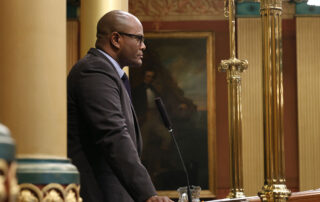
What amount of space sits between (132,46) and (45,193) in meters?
1.38

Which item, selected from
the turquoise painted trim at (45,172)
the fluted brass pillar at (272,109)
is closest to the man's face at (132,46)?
the fluted brass pillar at (272,109)

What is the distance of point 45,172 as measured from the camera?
6.33ft

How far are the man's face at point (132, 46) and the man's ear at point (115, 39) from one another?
0.02 metres

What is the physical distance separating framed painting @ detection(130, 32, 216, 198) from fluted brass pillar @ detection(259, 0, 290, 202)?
9.58m

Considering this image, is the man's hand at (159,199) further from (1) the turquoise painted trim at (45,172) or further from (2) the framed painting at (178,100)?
(2) the framed painting at (178,100)

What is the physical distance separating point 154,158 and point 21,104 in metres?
10.7

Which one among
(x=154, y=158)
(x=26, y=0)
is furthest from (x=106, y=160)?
(x=154, y=158)

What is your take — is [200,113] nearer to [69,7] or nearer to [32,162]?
[69,7]

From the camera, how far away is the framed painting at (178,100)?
1255 centimetres

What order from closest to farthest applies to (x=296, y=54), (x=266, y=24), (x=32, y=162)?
(x=32, y=162) < (x=266, y=24) < (x=296, y=54)

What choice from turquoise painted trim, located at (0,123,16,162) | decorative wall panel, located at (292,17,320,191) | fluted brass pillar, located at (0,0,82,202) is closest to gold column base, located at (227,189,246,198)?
fluted brass pillar, located at (0,0,82,202)

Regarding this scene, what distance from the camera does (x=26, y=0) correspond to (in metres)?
2.03

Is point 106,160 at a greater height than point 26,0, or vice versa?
point 26,0

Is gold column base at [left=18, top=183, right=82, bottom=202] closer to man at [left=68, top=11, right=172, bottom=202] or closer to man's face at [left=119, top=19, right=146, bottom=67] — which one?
man at [left=68, top=11, right=172, bottom=202]
